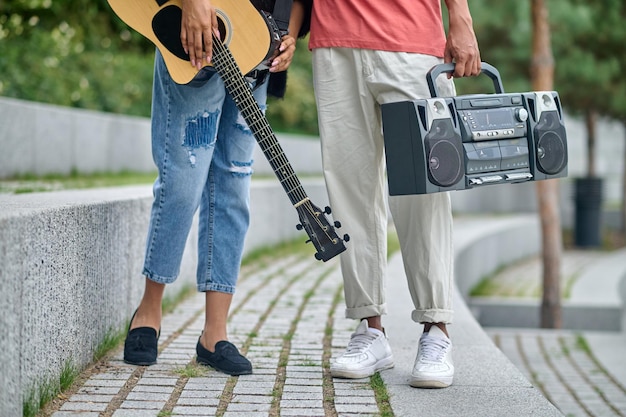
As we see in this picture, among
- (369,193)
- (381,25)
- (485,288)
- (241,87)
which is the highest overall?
(381,25)

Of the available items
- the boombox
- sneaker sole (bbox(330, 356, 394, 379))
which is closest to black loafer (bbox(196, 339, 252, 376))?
sneaker sole (bbox(330, 356, 394, 379))

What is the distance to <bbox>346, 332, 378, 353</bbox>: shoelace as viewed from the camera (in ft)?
12.3

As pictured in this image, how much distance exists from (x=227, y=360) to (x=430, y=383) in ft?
2.44

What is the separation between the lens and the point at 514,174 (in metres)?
3.42

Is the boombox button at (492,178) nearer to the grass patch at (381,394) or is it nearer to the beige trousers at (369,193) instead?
the beige trousers at (369,193)

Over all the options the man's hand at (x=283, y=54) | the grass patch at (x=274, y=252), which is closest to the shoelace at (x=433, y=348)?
the man's hand at (x=283, y=54)

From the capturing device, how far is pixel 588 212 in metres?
18.6

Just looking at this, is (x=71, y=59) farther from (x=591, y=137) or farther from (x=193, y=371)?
(x=591, y=137)

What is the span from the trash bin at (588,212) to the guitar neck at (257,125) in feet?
52.5

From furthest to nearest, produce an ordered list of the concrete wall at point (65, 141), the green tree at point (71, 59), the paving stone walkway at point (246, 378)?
1. the green tree at point (71, 59)
2. the concrete wall at point (65, 141)
3. the paving stone walkway at point (246, 378)

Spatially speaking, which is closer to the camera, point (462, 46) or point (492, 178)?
point (492, 178)

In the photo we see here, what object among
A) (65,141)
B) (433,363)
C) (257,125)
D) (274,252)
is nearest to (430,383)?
(433,363)

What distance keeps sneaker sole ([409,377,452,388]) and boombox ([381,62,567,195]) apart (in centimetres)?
68

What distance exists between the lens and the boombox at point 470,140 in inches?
129
